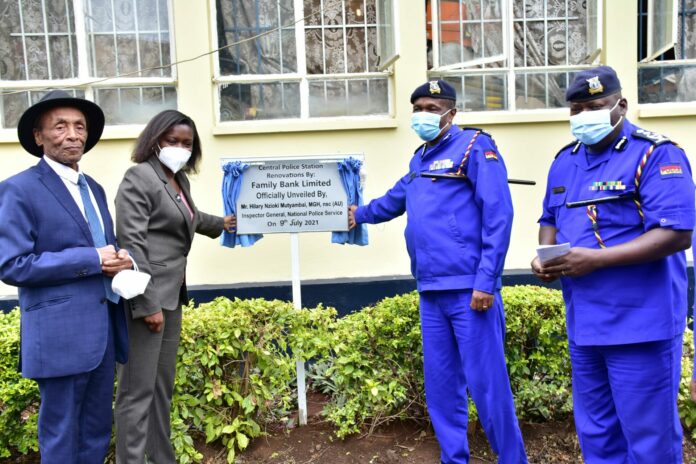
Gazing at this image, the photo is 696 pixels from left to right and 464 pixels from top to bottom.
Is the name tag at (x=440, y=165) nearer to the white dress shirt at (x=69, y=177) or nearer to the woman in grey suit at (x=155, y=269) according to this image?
the woman in grey suit at (x=155, y=269)

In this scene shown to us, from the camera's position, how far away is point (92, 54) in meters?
5.80

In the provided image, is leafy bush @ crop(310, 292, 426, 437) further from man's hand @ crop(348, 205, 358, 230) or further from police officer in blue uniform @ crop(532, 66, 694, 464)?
police officer in blue uniform @ crop(532, 66, 694, 464)

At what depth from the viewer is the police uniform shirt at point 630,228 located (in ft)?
9.19

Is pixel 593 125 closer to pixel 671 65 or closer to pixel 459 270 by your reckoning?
pixel 459 270

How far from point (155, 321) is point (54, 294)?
55cm

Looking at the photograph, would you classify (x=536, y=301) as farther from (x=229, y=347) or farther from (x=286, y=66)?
(x=286, y=66)

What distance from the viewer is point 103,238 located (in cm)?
312

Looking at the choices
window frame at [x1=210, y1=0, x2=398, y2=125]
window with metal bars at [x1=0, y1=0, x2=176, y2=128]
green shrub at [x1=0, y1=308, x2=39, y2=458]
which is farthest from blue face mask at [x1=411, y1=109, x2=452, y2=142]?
window with metal bars at [x1=0, y1=0, x2=176, y2=128]

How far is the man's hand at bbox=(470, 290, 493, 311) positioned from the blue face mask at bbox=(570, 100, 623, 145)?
3.14ft

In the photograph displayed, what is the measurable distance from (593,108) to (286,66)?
137 inches

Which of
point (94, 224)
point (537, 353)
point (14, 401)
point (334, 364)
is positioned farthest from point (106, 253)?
point (537, 353)

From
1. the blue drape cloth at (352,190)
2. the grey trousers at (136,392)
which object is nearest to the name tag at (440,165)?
the blue drape cloth at (352,190)

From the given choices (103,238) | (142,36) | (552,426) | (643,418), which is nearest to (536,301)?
(552,426)

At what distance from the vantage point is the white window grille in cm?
595
